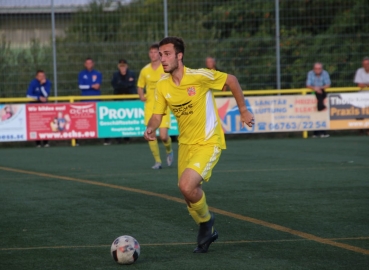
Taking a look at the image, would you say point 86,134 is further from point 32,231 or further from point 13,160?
point 32,231

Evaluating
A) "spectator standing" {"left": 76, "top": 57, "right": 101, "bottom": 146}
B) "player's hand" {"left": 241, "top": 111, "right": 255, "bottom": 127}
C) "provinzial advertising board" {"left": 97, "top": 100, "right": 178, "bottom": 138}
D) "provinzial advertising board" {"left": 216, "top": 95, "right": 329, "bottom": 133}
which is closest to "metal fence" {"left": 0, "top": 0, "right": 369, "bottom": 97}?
"spectator standing" {"left": 76, "top": 57, "right": 101, "bottom": 146}

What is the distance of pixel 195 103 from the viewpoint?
716 cm

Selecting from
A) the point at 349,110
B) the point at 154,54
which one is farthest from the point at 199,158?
the point at 349,110

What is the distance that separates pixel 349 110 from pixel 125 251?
1594 cm

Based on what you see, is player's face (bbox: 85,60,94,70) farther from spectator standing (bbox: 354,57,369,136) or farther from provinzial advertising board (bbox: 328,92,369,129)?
spectator standing (bbox: 354,57,369,136)

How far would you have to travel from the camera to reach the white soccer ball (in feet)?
20.4

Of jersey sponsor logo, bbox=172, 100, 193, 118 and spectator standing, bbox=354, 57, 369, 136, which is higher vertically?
spectator standing, bbox=354, 57, 369, 136

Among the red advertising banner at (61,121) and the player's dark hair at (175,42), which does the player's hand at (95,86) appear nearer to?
the red advertising banner at (61,121)

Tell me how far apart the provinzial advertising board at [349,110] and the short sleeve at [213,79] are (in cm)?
1454

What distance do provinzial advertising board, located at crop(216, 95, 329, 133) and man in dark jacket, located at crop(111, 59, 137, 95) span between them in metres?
2.24

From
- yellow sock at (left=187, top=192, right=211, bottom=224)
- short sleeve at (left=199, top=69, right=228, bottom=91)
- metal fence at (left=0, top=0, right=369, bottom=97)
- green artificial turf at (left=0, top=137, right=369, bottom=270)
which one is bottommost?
green artificial turf at (left=0, top=137, right=369, bottom=270)

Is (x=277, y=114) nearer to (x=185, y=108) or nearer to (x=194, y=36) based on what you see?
(x=194, y=36)

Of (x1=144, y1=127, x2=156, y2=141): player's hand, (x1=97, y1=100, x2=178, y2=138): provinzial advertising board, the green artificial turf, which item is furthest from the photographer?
(x1=97, y1=100, x2=178, y2=138): provinzial advertising board

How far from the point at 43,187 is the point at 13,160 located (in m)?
5.18
